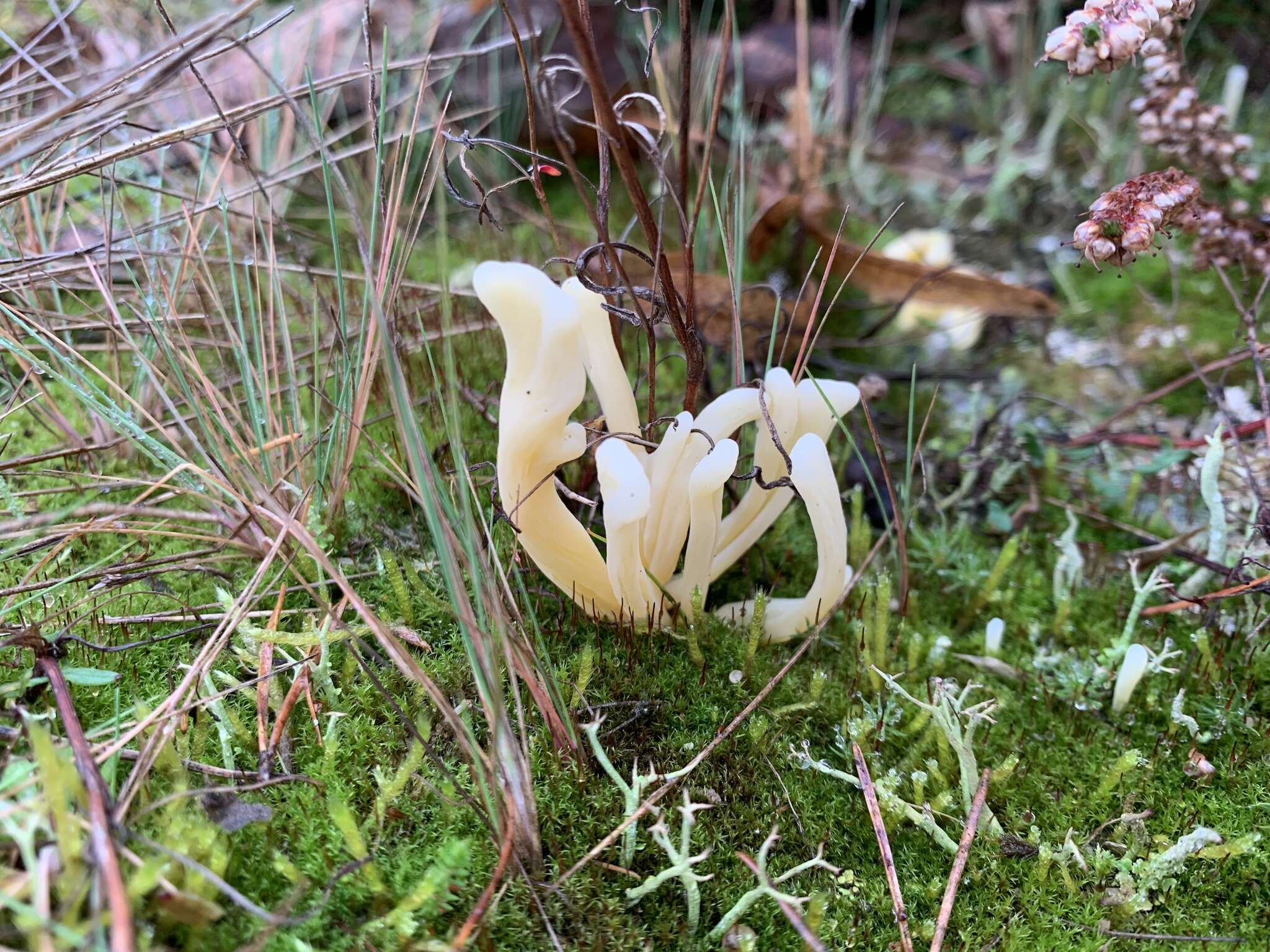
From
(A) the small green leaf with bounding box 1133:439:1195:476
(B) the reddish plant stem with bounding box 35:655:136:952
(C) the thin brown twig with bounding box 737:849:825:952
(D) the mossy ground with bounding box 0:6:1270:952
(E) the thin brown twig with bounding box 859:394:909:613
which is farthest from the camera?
(A) the small green leaf with bounding box 1133:439:1195:476

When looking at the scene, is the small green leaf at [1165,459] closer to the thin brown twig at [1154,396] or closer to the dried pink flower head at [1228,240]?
the thin brown twig at [1154,396]

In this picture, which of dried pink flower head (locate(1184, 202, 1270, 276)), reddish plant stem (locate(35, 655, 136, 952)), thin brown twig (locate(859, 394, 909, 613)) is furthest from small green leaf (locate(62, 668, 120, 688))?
dried pink flower head (locate(1184, 202, 1270, 276))

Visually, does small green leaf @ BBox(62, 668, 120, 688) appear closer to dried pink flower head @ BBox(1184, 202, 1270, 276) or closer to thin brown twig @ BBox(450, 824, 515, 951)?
thin brown twig @ BBox(450, 824, 515, 951)

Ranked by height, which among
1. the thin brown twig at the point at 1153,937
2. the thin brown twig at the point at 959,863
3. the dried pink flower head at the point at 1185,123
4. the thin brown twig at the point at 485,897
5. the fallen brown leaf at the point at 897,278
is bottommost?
the thin brown twig at the point at 1153,937

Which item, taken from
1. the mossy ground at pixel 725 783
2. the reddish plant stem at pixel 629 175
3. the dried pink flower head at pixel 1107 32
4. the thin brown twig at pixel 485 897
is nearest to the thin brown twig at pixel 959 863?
the mossy ground at pixel 725 783

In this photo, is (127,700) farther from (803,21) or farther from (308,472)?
(803,21)

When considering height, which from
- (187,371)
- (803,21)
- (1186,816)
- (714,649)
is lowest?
(1186,816)

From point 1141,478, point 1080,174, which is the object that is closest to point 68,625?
point 1141,478
